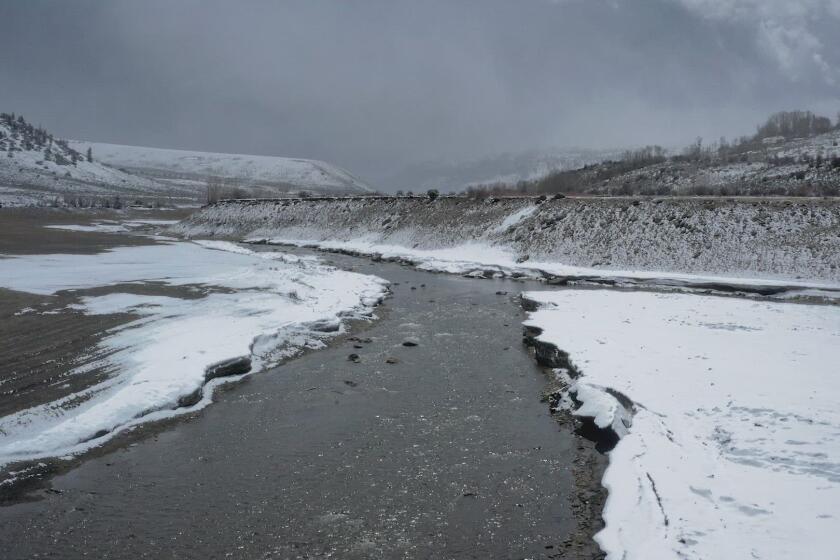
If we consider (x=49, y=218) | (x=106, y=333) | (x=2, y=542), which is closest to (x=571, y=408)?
(x=2, y=542)

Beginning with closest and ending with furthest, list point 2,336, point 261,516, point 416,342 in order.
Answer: point 261,516 < point 2,336 < point 416,342

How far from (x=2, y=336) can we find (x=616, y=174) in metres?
98.6

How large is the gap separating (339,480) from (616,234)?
36528mm

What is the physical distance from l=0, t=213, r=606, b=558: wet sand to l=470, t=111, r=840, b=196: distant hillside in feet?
150

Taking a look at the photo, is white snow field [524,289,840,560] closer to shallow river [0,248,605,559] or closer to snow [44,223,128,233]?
shallow river [0,248,605,559]

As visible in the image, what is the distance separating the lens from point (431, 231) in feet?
179

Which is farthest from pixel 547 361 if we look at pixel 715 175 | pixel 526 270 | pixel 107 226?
pixel 107 226

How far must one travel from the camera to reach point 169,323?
19.9 metres

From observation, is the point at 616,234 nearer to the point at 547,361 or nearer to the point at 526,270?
the point at 526,270

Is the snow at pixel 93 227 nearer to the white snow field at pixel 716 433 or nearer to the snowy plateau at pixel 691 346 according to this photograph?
the snowy plateau at pixel 691 346

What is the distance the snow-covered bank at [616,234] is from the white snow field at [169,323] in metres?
15.7

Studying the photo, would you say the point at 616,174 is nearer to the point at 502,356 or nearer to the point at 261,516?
the point at 502,356

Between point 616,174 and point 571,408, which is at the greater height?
point 616,174

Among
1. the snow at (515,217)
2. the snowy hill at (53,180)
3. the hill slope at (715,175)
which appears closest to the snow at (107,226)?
the snowy hill at (53,180)
